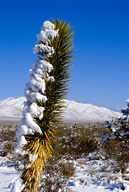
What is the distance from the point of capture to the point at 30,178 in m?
4.19

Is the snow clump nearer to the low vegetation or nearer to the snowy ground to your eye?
the low vegetation

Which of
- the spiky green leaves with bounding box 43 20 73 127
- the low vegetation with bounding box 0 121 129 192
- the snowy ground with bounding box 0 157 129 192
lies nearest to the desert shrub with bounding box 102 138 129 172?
the low vegetation with bounding box 0 121 129 192

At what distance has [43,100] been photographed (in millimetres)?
4340

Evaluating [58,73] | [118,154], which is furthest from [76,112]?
[58,73]

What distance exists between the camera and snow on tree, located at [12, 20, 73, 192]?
416 centimetres

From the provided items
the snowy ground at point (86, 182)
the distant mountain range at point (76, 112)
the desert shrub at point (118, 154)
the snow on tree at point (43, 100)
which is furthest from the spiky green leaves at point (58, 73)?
the distant mountain range at point (76, 112)

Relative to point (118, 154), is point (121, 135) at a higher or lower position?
higher

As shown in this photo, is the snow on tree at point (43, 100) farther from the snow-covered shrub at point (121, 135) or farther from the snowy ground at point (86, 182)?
the snow-covered shrub at point (121, 135)

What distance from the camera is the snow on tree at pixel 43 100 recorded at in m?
4.16

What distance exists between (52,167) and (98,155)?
187 inches

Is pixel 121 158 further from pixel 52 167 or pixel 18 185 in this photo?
pixel 18 185

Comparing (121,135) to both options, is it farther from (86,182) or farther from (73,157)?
(73,157)

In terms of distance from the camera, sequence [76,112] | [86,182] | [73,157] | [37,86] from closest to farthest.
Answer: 1. [37,86]
2. [86,182]
3. [73,157]
4. [76,112]

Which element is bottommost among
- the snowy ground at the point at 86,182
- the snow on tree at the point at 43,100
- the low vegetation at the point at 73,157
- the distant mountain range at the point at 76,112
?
the snowy ground at the point at 86,182
